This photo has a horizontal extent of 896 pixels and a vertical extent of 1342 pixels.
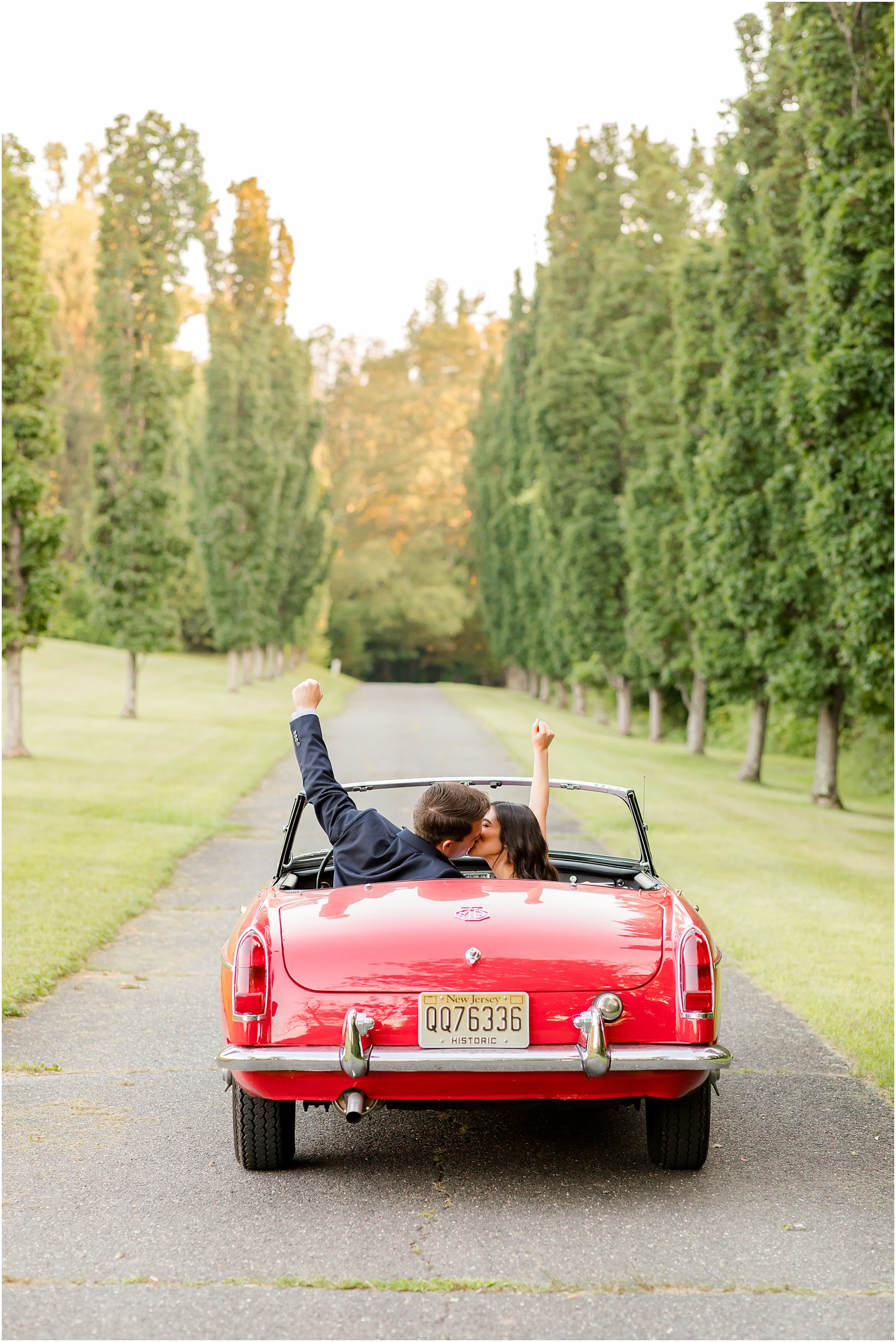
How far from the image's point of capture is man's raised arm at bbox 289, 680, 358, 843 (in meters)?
5.15

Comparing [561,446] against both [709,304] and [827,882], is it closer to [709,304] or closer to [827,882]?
[709,304]

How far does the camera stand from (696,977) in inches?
179

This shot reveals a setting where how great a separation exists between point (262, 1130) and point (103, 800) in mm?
13456

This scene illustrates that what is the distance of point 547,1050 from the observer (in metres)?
4.38

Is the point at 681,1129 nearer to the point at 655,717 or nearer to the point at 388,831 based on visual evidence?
the point at 388,831

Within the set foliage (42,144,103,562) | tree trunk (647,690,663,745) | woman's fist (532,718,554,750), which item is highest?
foliage (42,144,103,562)

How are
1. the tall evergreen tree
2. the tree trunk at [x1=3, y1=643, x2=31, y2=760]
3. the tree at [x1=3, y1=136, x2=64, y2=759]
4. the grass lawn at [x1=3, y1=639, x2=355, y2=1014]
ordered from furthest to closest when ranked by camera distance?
the tall evergreen tree → the tree trunk at [x1=3, y1=643, x2=31, y2=760] → the tree at [x1=3, y1=136, x2=64, y2=759] → the grass lawn at [x1=3, y1=639, x2=355, y2=1014]

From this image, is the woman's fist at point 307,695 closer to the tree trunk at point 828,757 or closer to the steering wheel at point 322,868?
the steering wheel at point 322,868

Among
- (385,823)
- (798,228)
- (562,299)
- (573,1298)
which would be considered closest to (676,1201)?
(573,1298)

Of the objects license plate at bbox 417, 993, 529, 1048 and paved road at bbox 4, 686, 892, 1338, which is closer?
paved road at bbox 4, 686, 892, 1338

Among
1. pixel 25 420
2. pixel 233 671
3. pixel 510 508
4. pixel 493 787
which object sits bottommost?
pixel 233 671

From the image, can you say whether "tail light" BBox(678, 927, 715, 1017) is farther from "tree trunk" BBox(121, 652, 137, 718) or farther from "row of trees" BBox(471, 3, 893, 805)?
"tree trunk" BBox(121, 652, 137, 718)

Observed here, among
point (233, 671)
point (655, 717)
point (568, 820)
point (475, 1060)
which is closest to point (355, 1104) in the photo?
point (475, 1060)

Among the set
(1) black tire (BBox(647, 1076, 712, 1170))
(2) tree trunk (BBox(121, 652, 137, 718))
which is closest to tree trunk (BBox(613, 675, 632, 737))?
(2) tree trunk (BBox(121, 652, 137, 718))
